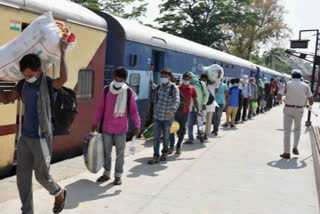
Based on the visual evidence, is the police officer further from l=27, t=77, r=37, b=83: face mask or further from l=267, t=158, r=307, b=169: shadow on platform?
l=27, t=77, r=37, b=83: face mask

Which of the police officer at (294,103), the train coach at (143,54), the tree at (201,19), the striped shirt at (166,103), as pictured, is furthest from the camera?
the tree at (201,19)

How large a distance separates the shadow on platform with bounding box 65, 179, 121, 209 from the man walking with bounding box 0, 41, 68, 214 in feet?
2.89

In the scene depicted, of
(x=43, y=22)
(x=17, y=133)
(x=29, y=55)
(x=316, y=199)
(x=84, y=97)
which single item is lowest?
(x=316, y=199)

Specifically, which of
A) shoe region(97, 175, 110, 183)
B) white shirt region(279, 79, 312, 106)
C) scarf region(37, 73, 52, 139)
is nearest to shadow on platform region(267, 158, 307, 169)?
white shirt region(279, 79, 312, 106)

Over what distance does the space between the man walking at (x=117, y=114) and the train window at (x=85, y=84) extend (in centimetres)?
123

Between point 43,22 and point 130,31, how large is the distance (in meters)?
4.35

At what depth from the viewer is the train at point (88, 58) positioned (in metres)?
5.00

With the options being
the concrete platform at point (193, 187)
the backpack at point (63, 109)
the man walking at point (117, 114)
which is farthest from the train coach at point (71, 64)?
the backpack at point (63, 109)

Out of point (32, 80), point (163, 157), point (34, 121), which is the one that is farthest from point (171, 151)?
point (32, 80)

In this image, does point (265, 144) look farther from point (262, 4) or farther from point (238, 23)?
point (262, 4)

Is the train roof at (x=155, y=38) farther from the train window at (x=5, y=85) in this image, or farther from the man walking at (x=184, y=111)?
the train window at (x=5, y=85)

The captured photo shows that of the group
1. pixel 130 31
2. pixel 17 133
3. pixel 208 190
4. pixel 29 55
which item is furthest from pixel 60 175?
pixel 130 31

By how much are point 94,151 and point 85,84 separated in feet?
5.54

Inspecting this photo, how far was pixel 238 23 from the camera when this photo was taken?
4125 centimetres
